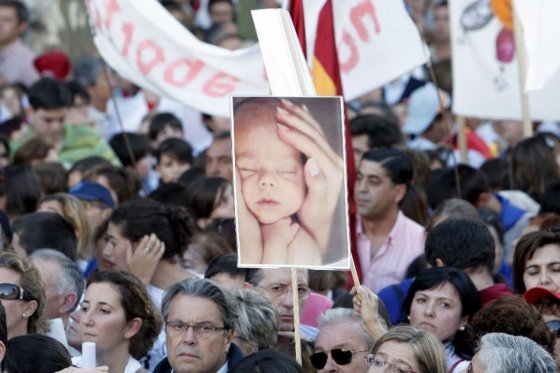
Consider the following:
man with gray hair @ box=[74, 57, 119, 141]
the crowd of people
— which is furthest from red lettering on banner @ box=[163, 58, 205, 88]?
man with gray hair @ box=[74, 57, 119, 141]

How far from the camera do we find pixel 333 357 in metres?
7.12

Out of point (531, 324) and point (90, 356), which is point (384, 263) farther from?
point (90, 356)

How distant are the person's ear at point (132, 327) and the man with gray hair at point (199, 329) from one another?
1.60 feet

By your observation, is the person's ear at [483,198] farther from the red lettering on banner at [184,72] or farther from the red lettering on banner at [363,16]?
Result: the red lettering on banner at [184,72]

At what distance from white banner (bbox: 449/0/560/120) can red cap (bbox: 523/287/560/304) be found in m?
5.33

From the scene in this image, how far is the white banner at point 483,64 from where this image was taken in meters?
12.6

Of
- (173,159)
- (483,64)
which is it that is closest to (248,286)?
(173,159)

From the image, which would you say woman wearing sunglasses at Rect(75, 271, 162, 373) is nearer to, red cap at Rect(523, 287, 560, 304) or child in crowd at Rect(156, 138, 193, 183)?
red cap at Rect(523, 287, 560, 304)

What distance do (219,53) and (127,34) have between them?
2.44ft

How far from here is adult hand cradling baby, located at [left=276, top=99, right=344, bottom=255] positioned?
666cm

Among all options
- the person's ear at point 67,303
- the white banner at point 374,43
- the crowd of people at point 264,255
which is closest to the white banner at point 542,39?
the crowd of people at point 264,255

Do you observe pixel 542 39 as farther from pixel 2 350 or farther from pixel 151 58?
pixel 2 350

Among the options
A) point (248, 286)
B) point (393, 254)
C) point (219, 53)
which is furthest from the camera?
point (219, 53)

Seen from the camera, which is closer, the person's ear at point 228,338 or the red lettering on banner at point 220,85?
the person's ear at point 228,338
